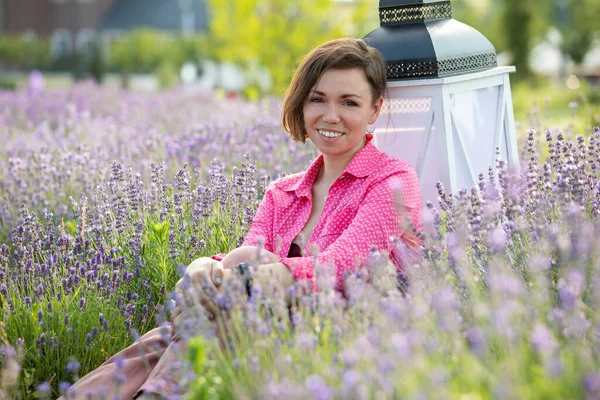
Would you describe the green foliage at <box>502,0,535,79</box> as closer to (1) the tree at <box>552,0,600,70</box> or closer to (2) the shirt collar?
(1) the tree at <box>552,0,600,70</box>

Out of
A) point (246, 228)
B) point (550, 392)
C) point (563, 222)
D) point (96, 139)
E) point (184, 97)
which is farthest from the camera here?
point (184, 97)

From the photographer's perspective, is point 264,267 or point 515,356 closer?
point 515,356

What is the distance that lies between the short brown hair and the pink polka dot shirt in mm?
247

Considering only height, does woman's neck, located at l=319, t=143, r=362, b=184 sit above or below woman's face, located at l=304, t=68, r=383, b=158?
below

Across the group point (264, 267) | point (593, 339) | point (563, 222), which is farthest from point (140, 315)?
point (593, 339)

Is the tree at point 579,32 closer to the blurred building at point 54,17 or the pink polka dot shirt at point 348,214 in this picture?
the pink polka dot shirt at point 348,214

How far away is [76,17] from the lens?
44094mm

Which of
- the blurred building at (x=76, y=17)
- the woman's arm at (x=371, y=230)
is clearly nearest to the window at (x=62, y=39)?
the blurred building at (x=76, y=17)

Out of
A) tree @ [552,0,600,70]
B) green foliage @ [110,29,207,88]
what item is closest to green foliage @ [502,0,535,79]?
tree @ [552,0,600,70]

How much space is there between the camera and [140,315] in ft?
11.4

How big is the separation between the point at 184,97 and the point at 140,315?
26.3 feet

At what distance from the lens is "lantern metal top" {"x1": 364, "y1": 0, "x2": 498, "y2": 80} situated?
3.62 m

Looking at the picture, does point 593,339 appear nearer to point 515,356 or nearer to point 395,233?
point 515,356

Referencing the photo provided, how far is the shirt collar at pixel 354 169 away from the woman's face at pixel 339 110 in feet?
0.21
